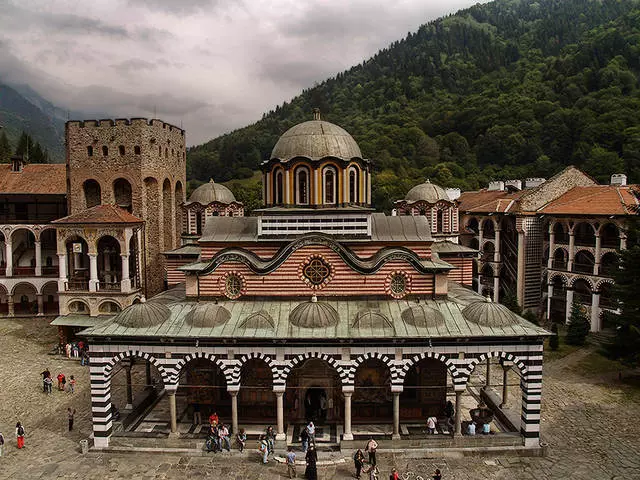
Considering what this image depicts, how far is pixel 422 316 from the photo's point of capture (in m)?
17.8

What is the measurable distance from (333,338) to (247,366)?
4.42 m

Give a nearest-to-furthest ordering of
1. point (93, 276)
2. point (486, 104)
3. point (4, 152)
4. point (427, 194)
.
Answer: point (93, 276) < point (427, 194) < point (4, 152) < point (486, 104)

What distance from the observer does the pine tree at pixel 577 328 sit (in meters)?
30.5

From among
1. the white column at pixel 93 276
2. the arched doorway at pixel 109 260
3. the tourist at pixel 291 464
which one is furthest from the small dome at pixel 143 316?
the arched doorway at pixel 109 260

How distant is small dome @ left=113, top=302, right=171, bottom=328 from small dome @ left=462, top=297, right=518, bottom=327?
Answer: 11.8m

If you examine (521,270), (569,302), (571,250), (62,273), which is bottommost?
(569,302)

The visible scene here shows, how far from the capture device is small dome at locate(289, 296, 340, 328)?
695 inches

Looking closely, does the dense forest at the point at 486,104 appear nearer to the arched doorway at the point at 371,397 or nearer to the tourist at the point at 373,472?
the arched doorway at the point at 371,397

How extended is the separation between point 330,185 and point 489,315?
8.74m

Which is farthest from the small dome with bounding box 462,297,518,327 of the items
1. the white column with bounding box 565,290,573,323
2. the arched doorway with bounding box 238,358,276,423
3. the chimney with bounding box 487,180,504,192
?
the chimney with bounding box 487,180,504,192

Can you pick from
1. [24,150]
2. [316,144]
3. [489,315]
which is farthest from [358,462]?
[24,150]

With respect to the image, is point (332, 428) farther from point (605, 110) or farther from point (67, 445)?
point (605, 110)

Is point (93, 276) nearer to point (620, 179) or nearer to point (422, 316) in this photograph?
point (422, 316)

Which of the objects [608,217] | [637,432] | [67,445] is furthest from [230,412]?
[608,217]
